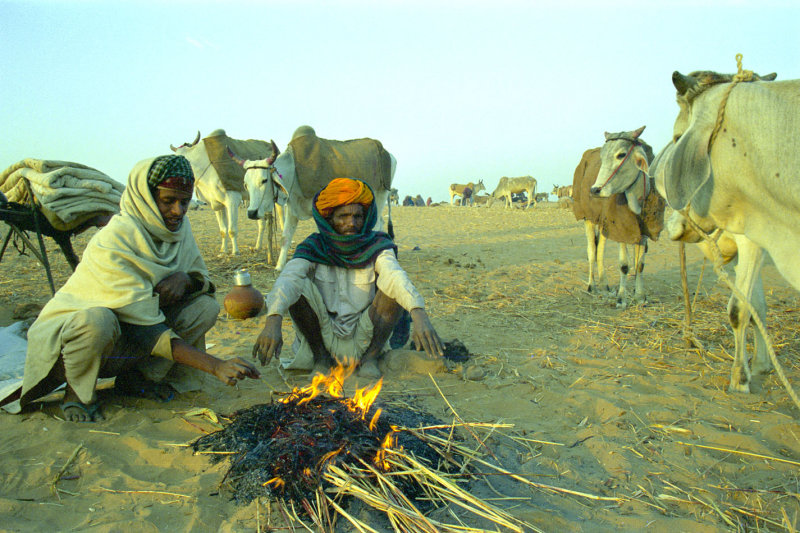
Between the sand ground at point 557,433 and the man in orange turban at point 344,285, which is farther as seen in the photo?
the man in orange turban at point 344,285

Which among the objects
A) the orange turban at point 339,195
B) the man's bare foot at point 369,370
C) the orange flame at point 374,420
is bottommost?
the man's bare foot at point 369,370

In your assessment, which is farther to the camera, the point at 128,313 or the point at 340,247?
the point at 340,247

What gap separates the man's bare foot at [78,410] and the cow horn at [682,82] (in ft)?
11.5

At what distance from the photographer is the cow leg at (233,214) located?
33.0 ft

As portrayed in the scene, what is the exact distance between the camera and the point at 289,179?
936 centimetres

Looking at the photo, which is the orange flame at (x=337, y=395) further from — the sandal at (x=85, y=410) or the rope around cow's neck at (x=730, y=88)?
the rope around cow's neck at (x=730, y=88)

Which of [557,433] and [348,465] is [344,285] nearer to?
[557,433]

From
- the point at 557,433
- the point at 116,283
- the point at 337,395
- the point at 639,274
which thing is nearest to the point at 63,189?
the point at 116,283

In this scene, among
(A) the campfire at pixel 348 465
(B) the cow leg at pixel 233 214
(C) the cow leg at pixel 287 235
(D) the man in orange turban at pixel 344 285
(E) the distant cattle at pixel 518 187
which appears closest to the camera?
(A) the campfire at pixel 348 465

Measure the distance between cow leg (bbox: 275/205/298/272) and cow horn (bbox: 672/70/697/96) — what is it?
22.9 ft

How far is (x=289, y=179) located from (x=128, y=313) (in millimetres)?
6760

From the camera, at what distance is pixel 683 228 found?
3.23 meters

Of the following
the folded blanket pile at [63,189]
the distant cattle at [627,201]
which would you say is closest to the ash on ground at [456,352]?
the distant cattle at [627,201]

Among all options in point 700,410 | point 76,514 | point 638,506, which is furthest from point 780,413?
point 76,514
